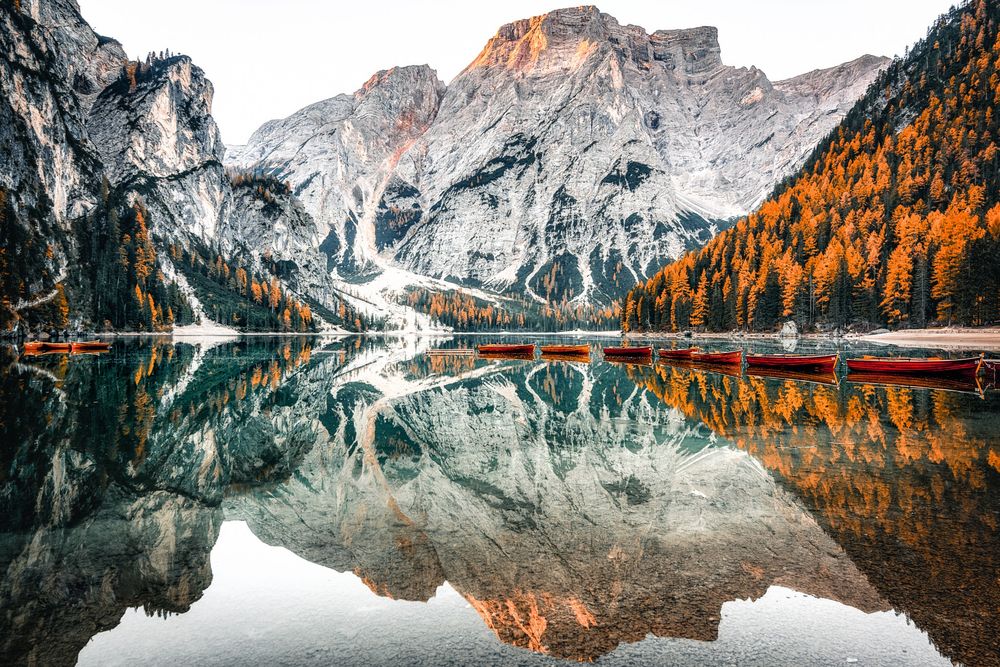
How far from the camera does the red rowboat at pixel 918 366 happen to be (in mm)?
38438

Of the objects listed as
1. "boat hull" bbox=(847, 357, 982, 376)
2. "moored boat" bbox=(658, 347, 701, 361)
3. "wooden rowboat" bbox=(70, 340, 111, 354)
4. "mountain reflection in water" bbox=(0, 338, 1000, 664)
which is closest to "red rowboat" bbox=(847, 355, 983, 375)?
"boat hull" bbox=(847, 357, 982, 376)

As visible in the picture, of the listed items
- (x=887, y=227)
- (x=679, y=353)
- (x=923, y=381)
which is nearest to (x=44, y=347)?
(x=679, y=353)

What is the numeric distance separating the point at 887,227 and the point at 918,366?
87387 mm

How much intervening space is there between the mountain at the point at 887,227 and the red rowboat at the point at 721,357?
5589cm

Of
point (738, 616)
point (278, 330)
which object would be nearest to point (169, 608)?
point (738, 616)

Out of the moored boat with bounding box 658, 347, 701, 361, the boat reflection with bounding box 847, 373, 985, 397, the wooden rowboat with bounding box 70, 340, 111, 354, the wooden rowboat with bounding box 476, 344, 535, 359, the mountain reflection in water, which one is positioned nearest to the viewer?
the mountain reflection in water

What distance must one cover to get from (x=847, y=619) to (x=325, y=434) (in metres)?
19.3

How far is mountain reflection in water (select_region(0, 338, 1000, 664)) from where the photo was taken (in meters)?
8.02

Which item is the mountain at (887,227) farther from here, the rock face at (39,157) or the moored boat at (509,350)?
the rock face at (39,157)

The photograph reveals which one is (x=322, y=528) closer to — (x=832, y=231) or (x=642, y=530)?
(x=642, y=530)

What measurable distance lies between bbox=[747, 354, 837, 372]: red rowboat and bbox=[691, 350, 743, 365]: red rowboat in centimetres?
135

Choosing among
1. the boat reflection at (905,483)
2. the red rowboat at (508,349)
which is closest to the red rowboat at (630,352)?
the red rowboat at (508,349)

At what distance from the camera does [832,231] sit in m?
118

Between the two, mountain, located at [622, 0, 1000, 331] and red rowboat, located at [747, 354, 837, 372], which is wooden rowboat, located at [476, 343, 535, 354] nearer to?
red rowboat, located at [747, 354, 837, 372]
